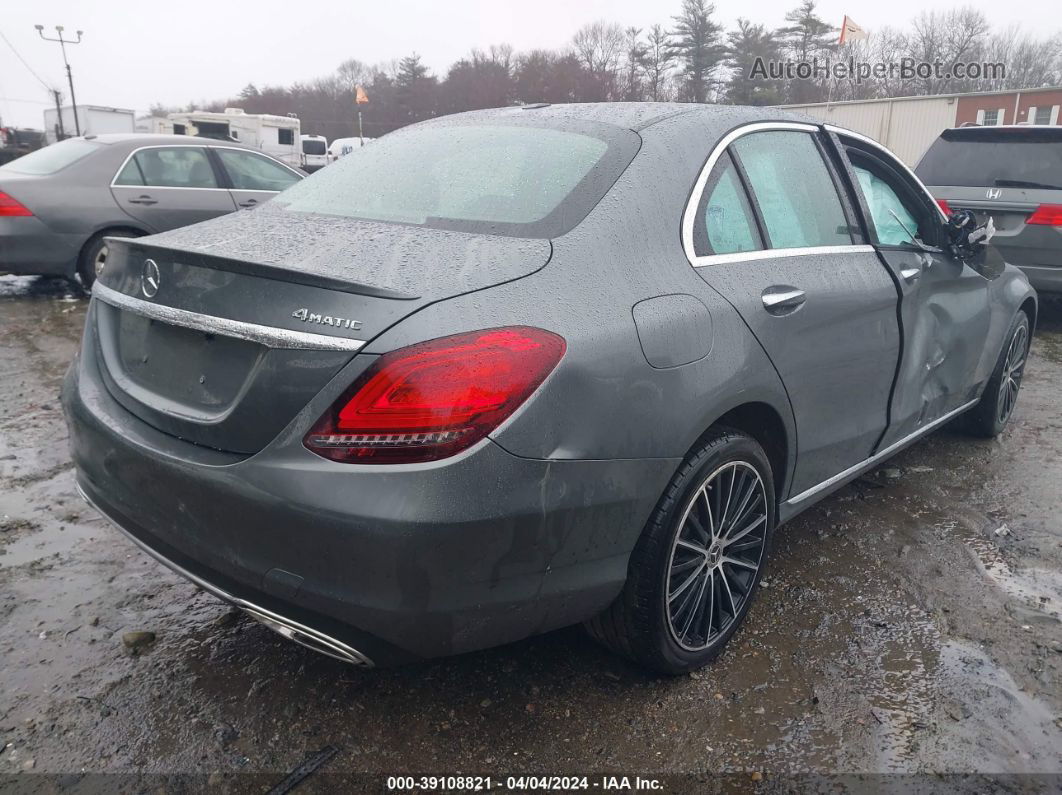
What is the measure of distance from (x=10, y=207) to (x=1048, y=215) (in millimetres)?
8509

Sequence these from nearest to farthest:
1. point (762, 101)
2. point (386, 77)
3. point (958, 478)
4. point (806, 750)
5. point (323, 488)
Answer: point (323, 488) < point (806, 750) < point (958, 478) < point (762, 101) < point (386, 77)

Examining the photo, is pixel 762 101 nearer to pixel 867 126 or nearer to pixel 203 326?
pixel 867 126

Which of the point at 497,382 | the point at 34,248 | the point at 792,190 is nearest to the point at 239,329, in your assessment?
the point at 497,382

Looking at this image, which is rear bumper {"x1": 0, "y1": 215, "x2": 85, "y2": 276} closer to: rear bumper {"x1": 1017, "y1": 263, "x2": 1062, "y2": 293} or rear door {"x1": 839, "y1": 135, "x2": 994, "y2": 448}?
rear door {"x1": 839, "y1": 135, "x2": 994, "y2": 448}

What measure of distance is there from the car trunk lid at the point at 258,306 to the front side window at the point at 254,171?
20.4 ft

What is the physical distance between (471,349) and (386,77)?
235ft

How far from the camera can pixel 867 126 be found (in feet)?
88.3

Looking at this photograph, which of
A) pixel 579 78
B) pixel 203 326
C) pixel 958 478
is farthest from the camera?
pixel 579 78

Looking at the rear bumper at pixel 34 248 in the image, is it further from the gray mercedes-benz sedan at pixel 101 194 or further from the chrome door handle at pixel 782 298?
the chrome door handle at pixel 782 298

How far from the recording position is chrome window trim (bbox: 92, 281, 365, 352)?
5.62ft

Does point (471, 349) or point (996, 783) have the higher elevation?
point (471, 349)

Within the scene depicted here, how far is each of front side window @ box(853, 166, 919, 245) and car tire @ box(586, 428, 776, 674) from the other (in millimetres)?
1310

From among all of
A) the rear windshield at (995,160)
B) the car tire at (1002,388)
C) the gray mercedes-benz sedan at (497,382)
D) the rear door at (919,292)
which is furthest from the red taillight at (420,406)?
the rear windshield at (995,160)

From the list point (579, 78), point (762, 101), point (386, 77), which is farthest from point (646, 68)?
point (386, 77)
